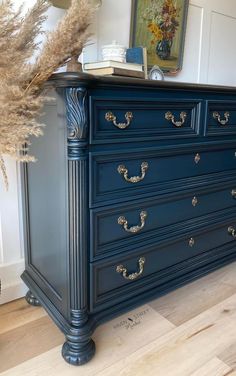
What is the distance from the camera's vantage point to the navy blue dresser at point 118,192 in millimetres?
1040

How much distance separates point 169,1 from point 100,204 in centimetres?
138

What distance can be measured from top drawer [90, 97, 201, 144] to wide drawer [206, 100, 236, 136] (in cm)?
9

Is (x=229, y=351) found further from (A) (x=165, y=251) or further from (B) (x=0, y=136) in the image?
(B) (x=0, y=136)

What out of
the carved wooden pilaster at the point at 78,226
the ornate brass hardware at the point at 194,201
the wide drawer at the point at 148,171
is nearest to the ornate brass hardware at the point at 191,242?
the ornate brass hardware at the point at 194,201

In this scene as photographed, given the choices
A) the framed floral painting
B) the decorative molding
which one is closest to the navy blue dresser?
the decorative molding

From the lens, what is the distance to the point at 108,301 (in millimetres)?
1216

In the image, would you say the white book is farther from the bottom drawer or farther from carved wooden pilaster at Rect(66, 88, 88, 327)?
the bottom drawer

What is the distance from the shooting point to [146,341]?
1298mm

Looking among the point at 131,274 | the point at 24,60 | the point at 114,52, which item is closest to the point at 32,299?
the point at 131,274

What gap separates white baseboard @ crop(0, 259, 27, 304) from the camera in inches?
60.7

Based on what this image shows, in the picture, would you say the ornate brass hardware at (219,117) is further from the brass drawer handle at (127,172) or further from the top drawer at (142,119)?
the brass drawer handle at (127,172)

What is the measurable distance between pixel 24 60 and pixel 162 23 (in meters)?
1.20

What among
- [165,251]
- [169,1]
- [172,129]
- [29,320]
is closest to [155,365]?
[165,251]

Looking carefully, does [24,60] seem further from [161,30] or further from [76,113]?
[161,30]
